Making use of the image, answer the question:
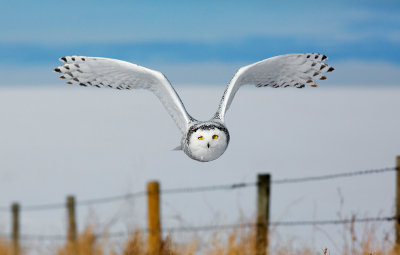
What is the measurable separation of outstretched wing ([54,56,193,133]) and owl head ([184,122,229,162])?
1.37 ft

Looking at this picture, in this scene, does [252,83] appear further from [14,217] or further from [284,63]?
[14,217]

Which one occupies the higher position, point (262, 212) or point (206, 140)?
point (206, 140)

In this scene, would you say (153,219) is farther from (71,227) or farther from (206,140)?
(206,140)

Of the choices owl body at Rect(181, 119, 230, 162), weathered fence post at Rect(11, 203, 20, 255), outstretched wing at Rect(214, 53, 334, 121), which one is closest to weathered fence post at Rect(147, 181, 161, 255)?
owl body at Rect(181, 119, 230, 162)

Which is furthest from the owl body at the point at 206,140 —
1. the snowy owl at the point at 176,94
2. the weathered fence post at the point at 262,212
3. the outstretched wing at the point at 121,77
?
the weathered fence post at the point at 262,212

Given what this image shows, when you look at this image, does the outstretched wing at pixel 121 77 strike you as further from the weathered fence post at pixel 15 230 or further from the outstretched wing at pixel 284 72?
the weathered fence post at pixel 15 230

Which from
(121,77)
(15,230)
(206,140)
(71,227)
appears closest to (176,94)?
(121,77)

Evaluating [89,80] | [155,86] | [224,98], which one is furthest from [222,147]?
[89,80]

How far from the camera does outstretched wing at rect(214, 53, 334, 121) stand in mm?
5750

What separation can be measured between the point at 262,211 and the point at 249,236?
0.37 meters

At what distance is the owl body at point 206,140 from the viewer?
4840 millimetres

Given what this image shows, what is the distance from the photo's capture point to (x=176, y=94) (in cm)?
547

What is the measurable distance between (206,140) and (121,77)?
1428 mm

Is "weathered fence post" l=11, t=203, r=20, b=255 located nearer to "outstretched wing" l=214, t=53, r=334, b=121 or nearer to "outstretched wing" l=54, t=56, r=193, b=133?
"outstretched wing" l=54, t=56, r=193, b=133
